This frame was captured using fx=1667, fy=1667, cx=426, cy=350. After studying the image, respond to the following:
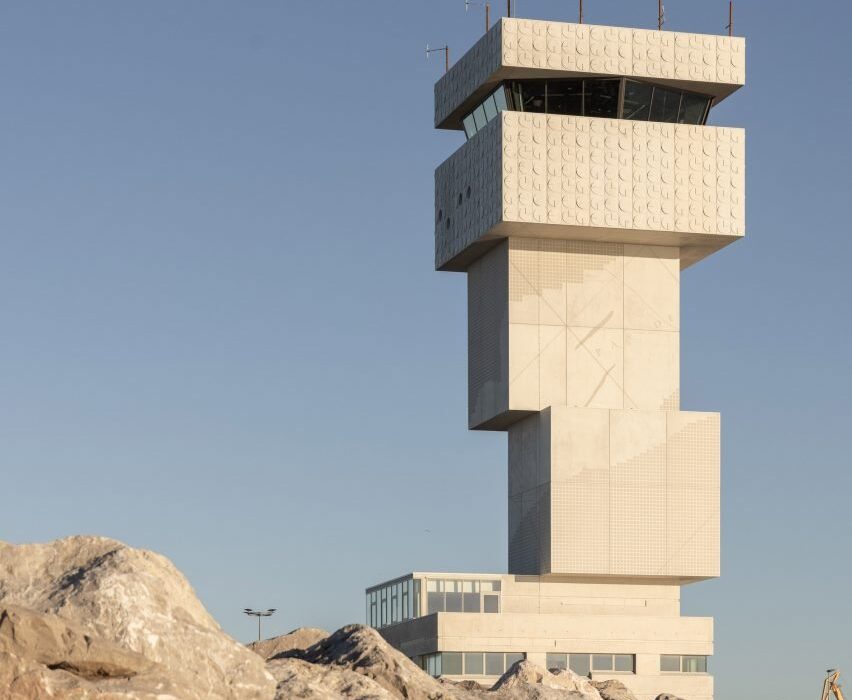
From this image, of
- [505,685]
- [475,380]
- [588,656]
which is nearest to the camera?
[505,685]

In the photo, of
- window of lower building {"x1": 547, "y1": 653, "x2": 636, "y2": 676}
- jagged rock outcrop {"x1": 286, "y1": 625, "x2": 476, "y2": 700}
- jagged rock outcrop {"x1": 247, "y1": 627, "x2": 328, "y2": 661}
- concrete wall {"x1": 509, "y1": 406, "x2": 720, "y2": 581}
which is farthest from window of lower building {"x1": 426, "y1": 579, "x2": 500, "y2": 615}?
jagged rock outcrop {"x1": 286, "y1": 625, "x2": 476, "y2": 700}

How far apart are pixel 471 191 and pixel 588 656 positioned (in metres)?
24.9

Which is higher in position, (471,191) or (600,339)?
(471,191)

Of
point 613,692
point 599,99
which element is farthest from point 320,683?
point 599,99

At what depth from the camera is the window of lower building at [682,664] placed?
3351 inches

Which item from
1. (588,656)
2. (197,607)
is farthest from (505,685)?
(588,656)

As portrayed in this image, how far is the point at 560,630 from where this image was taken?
8356cm

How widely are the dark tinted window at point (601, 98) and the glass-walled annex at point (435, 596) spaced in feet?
81.0

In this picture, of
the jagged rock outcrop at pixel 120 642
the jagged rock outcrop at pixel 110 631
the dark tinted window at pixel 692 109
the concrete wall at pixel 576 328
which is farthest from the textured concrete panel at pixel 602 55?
the jagged rock outcrop at pixel 110 631

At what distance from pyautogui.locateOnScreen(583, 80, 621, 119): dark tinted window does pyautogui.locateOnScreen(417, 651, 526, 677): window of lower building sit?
1106 inches

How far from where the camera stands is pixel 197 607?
46.1 feet

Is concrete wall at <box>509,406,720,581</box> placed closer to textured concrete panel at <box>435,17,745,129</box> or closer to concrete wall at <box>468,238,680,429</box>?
concrete wall at <box>468,238,680,429</box>

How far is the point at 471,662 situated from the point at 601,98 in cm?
2960

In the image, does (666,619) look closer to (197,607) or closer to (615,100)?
(615,100)
